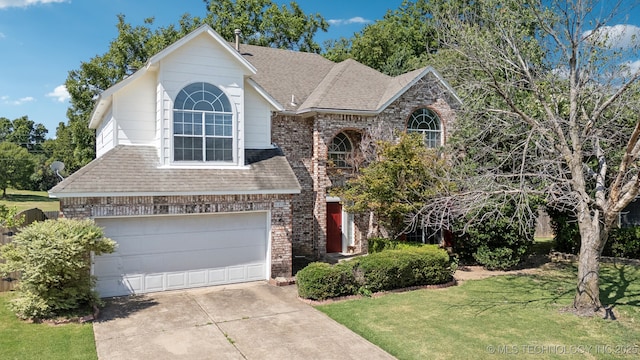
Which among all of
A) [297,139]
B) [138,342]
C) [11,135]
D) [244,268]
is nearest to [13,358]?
[138,342]

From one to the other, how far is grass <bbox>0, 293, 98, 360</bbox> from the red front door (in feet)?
34.4

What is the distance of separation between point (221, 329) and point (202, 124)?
6346mm

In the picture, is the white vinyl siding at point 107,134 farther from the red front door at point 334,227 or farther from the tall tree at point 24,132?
the tall tree at point 24,132

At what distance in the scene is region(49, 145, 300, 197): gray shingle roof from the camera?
37.4 feet

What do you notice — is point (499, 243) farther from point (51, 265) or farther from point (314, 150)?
point (51, 265)

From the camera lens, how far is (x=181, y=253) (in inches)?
497

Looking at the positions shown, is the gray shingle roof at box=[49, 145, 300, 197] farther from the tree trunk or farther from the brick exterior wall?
A: the tree trunk

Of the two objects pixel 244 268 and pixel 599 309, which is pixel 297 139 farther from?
pixel 599 309

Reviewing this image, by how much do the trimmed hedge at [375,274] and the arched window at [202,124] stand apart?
4.60 meters

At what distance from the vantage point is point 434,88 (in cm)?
1908

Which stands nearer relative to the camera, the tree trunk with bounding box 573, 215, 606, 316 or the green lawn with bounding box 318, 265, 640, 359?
the green lawn with bounding box 318, 265, 640, 359

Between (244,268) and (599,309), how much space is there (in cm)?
954

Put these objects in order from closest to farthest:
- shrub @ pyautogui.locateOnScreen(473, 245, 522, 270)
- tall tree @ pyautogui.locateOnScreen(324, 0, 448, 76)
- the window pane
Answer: the window pane < shrub @ pyautogui.locateOnScreen(473, 245, 522, 270) < tall tree @ pyautogui.locateOnScreen(324, 0, 448, 76)

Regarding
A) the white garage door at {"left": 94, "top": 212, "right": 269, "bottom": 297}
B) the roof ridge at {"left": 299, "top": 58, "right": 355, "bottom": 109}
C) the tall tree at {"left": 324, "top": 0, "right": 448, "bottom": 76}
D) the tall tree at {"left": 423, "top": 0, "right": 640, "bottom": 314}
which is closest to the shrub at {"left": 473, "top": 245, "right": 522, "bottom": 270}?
the tall tree at {"left": 423, "top": 0, "right": 640, "bottom": 314}
